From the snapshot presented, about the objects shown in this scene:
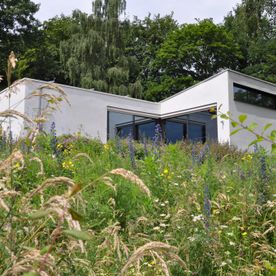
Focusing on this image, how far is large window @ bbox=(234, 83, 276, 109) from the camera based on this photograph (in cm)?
1926

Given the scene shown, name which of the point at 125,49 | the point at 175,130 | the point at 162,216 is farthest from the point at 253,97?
the point at 162,216

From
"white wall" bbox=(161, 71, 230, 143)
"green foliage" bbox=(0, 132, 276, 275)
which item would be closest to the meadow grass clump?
"green foliage" bbox=(0, 132, 276, 275)

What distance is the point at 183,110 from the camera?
20.7m

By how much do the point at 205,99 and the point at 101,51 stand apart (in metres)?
13.9

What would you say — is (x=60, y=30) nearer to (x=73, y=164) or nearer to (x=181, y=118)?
(x=181, y=118)

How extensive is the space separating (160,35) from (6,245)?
4010 centimetres

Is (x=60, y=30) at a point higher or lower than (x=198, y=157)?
higher

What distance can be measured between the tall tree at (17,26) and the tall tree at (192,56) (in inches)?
394

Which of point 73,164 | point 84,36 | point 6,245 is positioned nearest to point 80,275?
point 6,245

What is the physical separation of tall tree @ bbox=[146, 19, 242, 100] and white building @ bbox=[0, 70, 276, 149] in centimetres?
1379

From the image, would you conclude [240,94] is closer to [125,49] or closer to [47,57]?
[125,49]

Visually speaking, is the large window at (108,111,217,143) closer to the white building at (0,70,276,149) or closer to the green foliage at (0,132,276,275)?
the white building at (0,70,276,149)

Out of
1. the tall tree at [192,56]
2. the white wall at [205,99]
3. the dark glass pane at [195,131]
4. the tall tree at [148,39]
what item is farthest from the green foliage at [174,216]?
the tall tree at [148,39]

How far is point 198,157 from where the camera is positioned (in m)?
5.61
